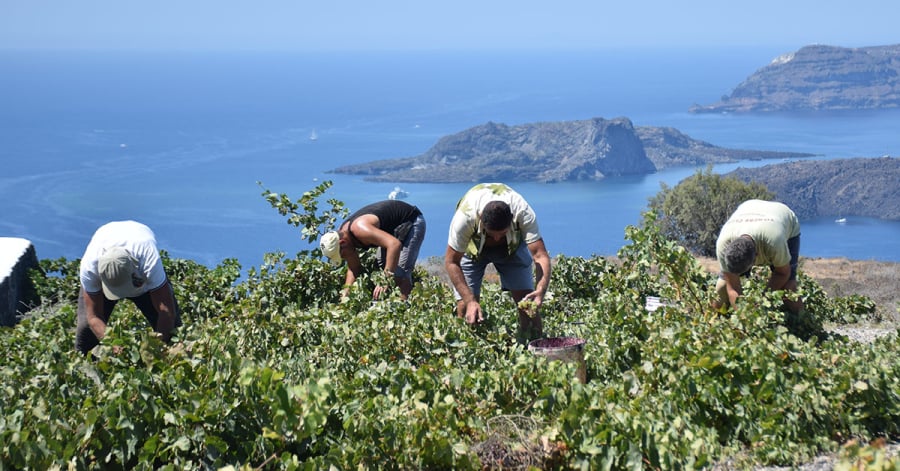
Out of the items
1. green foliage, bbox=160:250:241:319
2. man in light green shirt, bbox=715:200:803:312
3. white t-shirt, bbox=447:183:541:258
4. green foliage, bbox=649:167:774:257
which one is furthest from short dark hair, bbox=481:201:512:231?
green foliage, bbox=649:167:774:257

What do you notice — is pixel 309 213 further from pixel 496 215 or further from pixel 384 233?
pixel 496 215

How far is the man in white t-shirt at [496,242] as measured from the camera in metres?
5.97

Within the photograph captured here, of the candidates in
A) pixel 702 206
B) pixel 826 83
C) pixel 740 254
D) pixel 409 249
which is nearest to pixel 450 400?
pixel 740 254

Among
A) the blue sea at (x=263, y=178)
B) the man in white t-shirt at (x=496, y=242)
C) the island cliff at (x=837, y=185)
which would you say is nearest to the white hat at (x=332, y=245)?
the man in white t-shirt at (x=496, y=242)

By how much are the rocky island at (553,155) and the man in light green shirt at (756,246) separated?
109 meters

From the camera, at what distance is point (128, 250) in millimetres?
5938

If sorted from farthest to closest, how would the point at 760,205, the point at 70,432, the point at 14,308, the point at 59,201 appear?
the point at 59,201 → the point at 14,308 → the point at 760,205 → the point at 70,432

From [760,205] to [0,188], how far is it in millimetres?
130479

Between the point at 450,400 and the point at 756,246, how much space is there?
3.42 meters

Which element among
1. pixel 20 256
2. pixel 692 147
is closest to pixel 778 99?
pixel 692 147

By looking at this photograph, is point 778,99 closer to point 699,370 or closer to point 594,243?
point 594,243

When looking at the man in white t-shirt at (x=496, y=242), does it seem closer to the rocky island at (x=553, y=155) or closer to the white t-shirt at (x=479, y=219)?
the white t-shirt at (x=479, y=219)

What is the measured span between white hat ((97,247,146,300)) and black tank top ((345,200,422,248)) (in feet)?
6.76

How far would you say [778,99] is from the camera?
181000 millimetres
